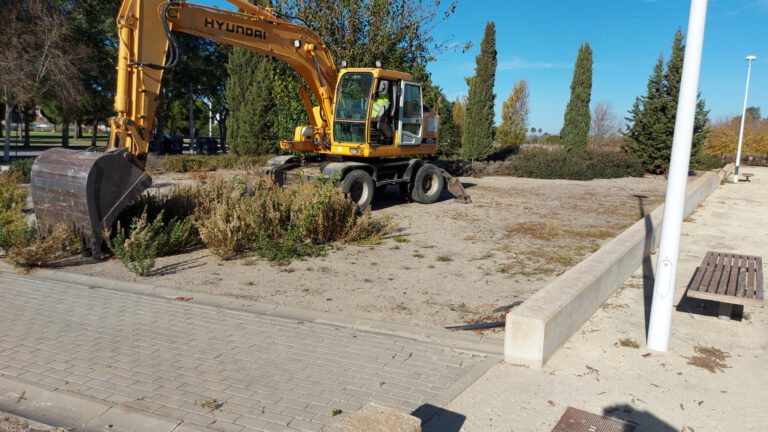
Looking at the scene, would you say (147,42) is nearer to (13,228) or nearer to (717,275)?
(13,228)

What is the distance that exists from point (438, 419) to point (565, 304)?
1.76 metres

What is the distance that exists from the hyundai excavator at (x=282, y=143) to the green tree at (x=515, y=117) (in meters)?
27.6

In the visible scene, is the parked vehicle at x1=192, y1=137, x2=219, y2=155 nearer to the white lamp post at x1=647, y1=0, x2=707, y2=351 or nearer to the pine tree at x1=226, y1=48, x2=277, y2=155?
the pine tree at x1=226, y1=48, x2=277, y2=155

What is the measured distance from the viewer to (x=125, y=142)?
8.24 m

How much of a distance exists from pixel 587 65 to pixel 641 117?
23.9 feet

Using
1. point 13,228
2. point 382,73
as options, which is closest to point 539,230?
point 382,73

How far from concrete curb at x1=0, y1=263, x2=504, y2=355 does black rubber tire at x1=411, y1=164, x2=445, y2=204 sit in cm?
862

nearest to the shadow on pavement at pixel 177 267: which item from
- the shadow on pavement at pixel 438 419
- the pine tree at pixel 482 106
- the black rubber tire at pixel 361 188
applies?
the black rubber tire at pixel 361 188

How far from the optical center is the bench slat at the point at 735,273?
215 inches

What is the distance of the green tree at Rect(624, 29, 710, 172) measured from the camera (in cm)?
2592

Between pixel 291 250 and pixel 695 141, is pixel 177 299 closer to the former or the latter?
pixel 291 250

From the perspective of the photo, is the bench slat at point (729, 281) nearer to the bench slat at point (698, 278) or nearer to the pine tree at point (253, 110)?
the bench slat at point (698, 278)

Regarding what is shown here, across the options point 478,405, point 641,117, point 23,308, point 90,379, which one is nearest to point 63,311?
point 23,308

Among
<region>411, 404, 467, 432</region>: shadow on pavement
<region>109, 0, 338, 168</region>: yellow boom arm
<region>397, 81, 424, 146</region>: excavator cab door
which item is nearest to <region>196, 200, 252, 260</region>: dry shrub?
<region>109, 0, 338, 168</region>: yellow boom arm
